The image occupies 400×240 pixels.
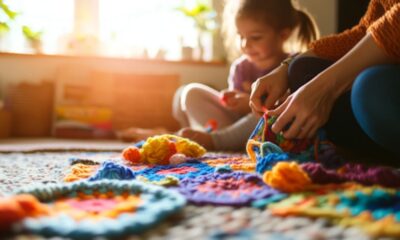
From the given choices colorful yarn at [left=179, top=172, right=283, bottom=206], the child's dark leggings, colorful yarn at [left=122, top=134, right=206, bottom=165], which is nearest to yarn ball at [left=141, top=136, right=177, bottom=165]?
colorful yarn at [left=122, top=134, right=206, bottom=165]

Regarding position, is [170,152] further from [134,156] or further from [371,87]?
[371,87]

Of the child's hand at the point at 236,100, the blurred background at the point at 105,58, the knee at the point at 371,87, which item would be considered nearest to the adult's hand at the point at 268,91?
the knee at the point at 371,87

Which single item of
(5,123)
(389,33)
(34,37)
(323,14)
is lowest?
(5,123)

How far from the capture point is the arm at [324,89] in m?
0.64

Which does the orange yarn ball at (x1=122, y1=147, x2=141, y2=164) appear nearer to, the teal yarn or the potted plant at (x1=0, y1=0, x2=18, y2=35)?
the teal yarn

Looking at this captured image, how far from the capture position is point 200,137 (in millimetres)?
1330

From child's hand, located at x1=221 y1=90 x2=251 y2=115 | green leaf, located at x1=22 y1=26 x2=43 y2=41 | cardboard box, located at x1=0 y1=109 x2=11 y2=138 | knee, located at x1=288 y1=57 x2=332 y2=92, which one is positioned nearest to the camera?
knee, located at x1=288 y1=57 x2=332 y2=92

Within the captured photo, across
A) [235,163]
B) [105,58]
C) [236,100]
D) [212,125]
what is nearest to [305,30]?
[236,100]

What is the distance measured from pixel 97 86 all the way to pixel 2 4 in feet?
2.24

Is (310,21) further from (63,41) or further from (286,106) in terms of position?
(63,41)

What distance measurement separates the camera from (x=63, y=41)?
104 inches

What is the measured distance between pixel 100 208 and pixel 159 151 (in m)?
0.42

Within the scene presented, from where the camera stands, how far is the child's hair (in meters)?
1.40

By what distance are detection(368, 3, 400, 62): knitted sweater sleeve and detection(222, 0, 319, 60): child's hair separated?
2.64ft
